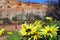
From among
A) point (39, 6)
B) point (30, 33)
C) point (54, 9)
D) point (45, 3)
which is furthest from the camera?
point (39, 6)

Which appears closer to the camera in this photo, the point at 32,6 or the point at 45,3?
the point at 45,3

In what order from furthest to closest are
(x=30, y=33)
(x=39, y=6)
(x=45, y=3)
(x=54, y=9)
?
(x=39, y=6) → (x=45, y=3) → (x=54, y=9) → (x=30, y=33)

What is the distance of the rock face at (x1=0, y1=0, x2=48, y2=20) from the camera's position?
8797 millimetres

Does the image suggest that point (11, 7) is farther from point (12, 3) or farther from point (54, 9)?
point (54, 9)

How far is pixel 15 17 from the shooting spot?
862cm

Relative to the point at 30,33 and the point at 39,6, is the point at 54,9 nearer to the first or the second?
the point at 39,6

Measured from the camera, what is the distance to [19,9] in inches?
361

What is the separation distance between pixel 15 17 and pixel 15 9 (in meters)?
0.70

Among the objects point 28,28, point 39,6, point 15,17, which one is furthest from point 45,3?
point 28,28

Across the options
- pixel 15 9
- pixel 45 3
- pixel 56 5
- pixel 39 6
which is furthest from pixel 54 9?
pixel 15 9

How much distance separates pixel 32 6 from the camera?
926cm

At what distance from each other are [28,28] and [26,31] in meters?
0.07

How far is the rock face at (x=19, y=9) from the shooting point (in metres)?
8.80

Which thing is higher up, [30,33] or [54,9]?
[30,33]
